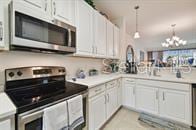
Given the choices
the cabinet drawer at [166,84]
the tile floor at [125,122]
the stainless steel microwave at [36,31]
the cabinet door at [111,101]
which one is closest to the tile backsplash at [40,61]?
the stainless steel microwave at [36,31]

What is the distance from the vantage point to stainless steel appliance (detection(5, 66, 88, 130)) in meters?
0.87

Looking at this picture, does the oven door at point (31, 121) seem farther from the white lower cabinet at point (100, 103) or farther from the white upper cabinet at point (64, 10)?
the white upper cabinet at point (64, 10)

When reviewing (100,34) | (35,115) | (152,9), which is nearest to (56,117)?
(35,115)

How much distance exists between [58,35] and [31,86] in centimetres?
68

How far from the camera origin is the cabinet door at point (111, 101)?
7.20 ft

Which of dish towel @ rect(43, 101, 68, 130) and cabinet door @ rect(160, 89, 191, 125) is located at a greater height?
dish towel @ rect(43, 101, 68, 130)

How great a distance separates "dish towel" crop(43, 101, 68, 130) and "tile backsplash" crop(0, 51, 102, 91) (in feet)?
2.27

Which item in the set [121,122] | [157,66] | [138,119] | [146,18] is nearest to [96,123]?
[121,122]

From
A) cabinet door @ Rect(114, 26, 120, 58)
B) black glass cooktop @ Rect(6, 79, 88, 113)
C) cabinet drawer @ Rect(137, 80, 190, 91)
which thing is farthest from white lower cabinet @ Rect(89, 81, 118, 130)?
cabinet door @ Rect(114, 26, 120, 58)

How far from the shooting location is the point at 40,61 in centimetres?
163

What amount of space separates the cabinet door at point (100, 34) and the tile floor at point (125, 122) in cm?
136

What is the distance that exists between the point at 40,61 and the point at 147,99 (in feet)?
7.20

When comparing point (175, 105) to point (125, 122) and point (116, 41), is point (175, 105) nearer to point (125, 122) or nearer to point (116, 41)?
point (125, 122)

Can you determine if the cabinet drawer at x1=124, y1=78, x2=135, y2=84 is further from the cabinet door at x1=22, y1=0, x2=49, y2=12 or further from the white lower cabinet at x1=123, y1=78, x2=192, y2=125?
the cabinet door at x1=22, y1=0, x2=49, y2=12
